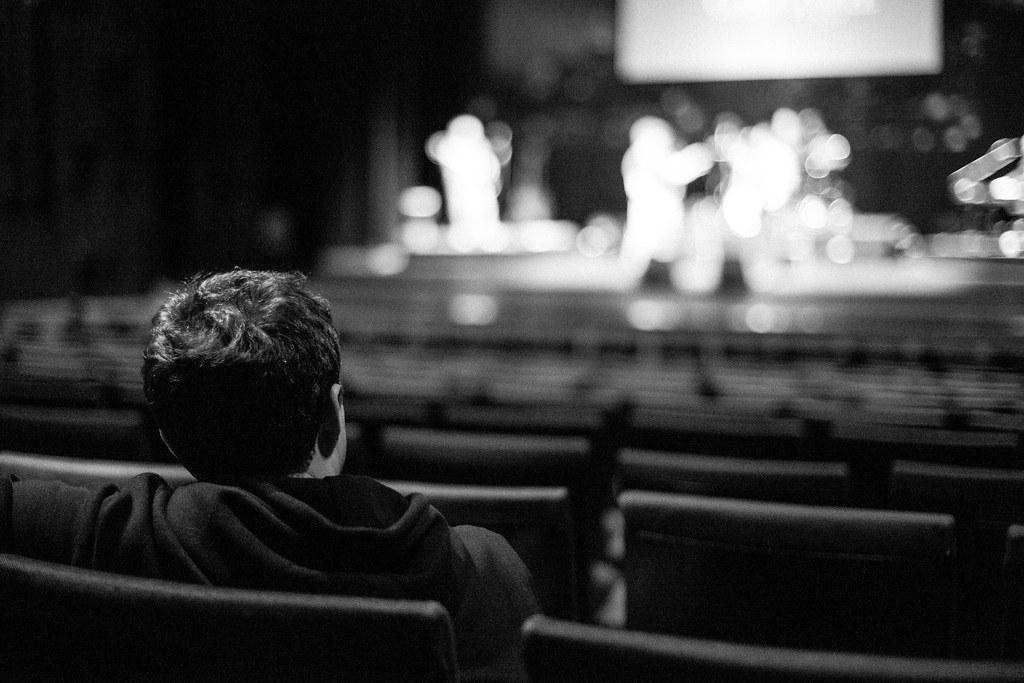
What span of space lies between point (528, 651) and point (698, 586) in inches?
24.2

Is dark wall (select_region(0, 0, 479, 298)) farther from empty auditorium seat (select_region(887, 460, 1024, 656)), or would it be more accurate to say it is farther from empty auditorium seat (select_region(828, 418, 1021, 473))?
empty auditorium seat (select_region(887, 460, 1024, 656))

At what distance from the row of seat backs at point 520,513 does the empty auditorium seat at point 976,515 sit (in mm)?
622

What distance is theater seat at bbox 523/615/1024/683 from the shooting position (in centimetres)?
61

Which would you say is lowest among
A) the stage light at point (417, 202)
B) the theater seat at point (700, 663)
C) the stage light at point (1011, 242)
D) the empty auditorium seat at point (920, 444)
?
the empty auditorium seat at point (920, 444)

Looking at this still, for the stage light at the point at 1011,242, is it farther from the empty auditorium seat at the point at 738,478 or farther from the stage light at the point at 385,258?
the stage light at the point at 385,258

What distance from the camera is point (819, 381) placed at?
2.71m

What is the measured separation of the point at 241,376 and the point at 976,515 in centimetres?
123

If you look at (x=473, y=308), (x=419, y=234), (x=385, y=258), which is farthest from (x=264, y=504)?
(x=419, y=234)

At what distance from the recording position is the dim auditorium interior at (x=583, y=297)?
38.6 inches

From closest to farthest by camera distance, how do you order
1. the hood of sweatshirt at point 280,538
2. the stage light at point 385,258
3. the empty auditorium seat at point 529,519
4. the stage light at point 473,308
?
the hood of sweatshirt at point 280,538
the empty auditorium seat at point 529,519
the stage light at point 473,308
the stage light at point 385,258

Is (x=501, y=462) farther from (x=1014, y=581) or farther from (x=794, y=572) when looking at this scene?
(x=1014, y=581)

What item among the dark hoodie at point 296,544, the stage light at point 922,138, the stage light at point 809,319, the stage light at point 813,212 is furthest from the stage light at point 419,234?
the dark hoodie at point 296,544

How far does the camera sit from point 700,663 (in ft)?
2.08

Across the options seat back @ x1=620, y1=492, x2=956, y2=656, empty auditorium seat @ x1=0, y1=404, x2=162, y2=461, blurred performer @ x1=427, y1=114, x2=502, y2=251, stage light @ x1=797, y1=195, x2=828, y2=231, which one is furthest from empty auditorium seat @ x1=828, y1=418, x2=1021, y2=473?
blurred performer @ x1=427, y1=114, x2=502, y2=251
